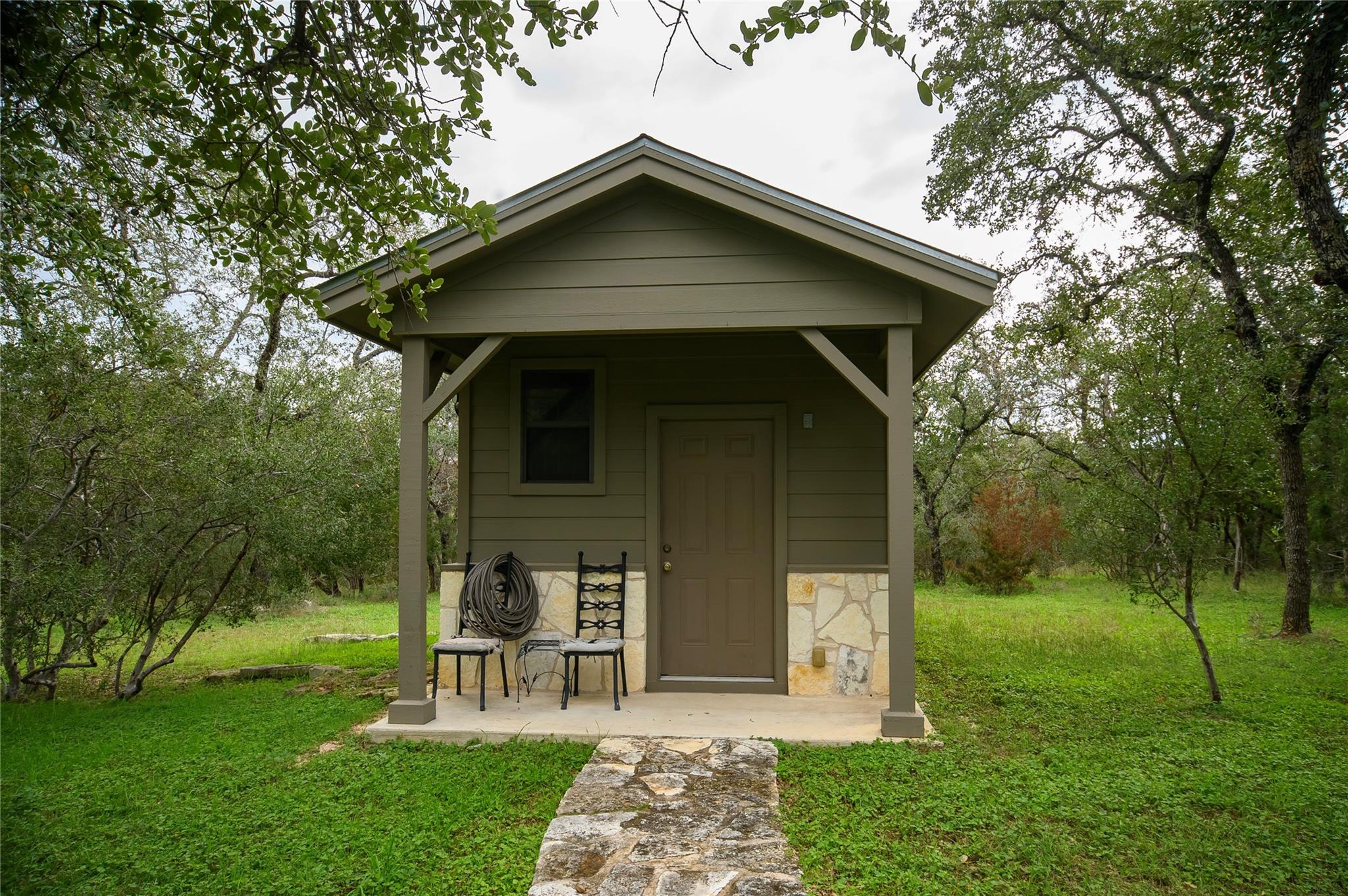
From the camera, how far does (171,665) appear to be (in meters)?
8.11

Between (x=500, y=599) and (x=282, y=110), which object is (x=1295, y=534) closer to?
(x=500, y=599)

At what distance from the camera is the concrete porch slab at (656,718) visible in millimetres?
4938

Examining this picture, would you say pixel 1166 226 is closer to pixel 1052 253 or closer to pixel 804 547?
pixel 1052 253

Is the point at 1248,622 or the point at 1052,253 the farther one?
the point at 1052,253

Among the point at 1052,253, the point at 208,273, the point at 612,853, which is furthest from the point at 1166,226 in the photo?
the point at 208,273

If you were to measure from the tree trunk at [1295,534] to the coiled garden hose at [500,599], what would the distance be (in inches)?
328

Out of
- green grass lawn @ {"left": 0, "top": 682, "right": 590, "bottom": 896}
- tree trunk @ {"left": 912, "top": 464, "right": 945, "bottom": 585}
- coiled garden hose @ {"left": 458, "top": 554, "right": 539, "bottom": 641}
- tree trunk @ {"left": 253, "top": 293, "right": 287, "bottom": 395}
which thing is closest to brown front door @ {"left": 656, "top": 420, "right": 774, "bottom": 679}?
coiled garden hose @ {"left": 458, "top": 554, "right": 539, "bottom": 641}

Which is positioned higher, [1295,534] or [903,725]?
[1295,534]

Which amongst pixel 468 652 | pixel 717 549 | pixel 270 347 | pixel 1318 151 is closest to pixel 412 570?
pixel 468 652

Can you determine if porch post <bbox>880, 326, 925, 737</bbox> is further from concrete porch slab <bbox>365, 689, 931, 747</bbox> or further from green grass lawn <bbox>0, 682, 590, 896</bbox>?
green grass lawn <bbox>0, 682, 590, 896</bbox>

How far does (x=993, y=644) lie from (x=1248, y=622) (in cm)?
382

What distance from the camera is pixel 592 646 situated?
217 inches

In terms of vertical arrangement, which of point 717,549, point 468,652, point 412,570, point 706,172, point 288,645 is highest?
point 706,172

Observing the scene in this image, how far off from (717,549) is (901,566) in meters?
1.70
